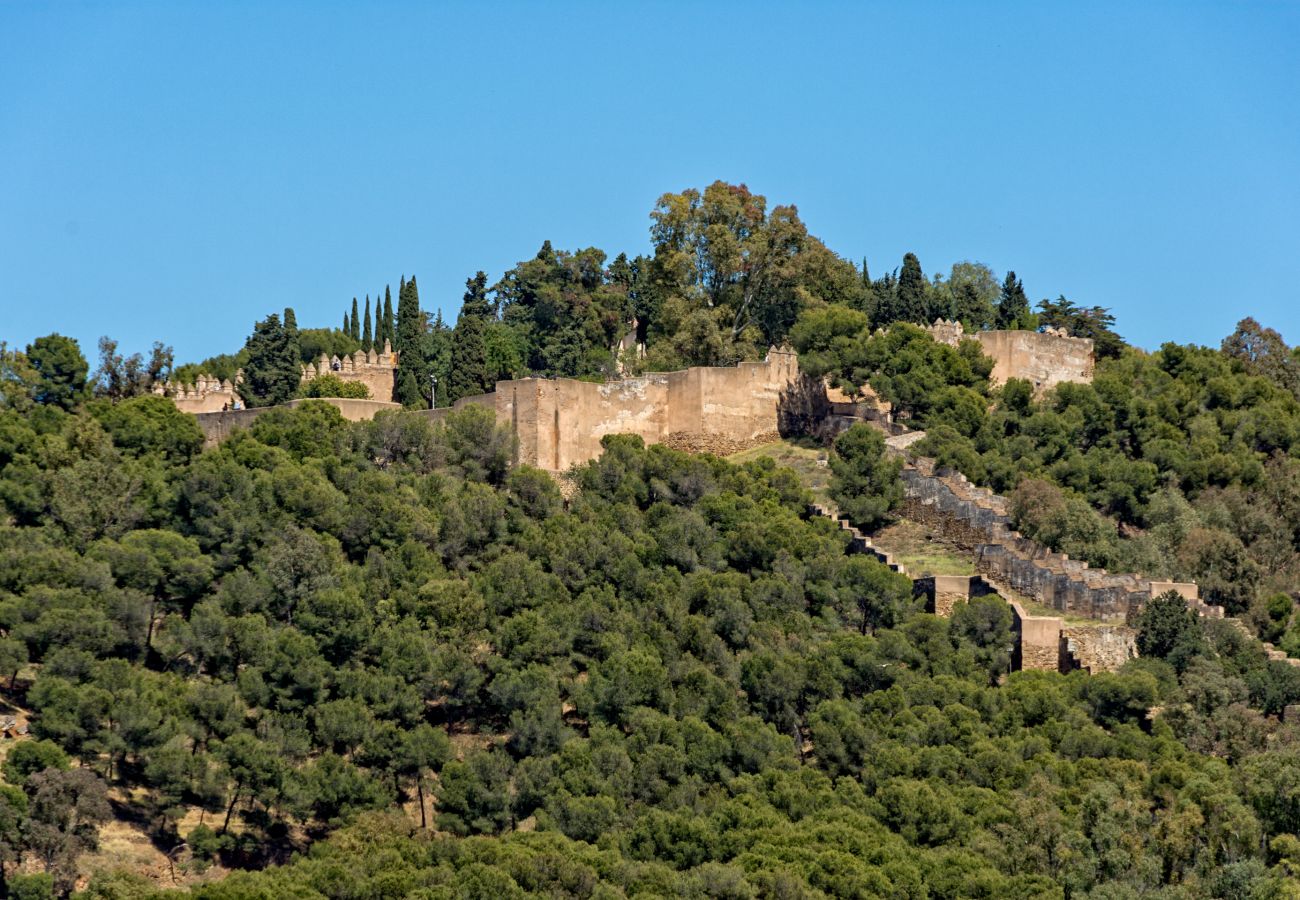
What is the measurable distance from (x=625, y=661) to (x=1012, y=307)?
26.2 metres

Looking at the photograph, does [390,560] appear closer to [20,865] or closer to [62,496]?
[62,496]

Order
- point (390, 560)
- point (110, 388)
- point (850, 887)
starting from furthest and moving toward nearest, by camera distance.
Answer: point (110, 388) → point (390, 560) → point (850, 887)

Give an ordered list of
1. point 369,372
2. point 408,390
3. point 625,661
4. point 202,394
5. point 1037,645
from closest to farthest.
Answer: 1. point 625,661
2. point 1037,645
3. point 202,394
4. point 408,390
5. point 369,372

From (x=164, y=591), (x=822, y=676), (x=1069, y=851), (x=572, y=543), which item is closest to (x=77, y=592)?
(x=164, y=591)

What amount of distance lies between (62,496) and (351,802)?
11.1 metres

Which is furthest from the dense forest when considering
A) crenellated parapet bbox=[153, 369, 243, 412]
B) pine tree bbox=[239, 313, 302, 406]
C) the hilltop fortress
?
pine tree bbox=[239, 313, 302, 406]

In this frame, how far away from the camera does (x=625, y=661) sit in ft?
151

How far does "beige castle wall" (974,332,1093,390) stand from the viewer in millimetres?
61875

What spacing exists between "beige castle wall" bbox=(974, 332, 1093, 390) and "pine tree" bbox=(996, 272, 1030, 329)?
5.49 m

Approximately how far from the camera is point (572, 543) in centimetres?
5019

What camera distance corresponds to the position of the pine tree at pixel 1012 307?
68.6 metres

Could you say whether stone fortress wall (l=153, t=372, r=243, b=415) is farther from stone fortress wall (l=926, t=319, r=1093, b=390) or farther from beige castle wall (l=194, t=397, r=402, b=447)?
stone fortress wall (l=926, t=319, r=1093, b=390)

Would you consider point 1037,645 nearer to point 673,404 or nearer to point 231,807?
point 673,404

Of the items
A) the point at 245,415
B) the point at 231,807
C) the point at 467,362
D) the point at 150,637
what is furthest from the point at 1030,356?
the point at 231,807
